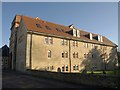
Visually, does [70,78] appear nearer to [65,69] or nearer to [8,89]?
[8,89]

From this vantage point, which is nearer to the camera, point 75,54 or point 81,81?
point 81,81

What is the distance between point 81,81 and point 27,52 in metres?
15.3

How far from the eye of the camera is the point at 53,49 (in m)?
30.6

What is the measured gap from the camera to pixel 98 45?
41.8 metres

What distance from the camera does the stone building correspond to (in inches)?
1097

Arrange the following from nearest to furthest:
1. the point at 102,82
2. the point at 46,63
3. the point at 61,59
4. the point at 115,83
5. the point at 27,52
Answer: the point at 115,83
the point at 102,82
the point at 27,52
the point at 46,63
the point at 61,59

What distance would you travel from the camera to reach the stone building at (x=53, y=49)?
91.5 ft

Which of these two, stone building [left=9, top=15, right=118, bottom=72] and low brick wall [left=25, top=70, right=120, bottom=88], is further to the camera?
stone building [left=9, top=15, right=118, bottom=72]

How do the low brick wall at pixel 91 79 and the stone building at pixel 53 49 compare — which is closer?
the low brick wall at pixel 91 79

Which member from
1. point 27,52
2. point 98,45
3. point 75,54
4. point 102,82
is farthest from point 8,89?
point 98,45

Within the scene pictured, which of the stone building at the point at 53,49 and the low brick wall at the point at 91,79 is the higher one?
the stone building at the point at 53,49

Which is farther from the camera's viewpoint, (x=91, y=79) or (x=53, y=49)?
(x=53, y=49)

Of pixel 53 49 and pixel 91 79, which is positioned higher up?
pixel 53 49

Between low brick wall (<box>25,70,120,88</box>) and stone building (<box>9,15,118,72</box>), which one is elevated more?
stone building (<box>9,15,118,72</box>)
